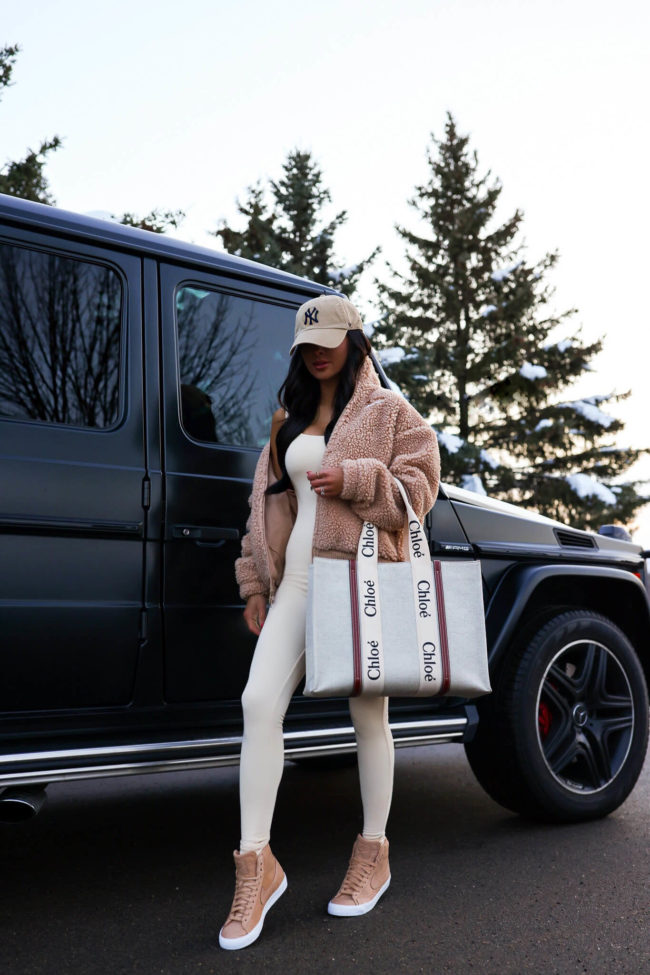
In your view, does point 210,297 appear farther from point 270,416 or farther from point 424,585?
point 424,585

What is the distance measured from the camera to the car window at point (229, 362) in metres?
3.12

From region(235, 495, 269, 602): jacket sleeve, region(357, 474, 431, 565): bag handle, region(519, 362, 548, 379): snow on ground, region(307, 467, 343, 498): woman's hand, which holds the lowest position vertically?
region(235, 495, 269, 602): jacket sleeve

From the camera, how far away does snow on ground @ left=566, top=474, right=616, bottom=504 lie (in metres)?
22.0

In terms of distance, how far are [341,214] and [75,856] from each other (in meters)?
18.9

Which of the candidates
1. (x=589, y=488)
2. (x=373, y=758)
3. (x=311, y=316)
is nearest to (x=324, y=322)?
(x=311, y=316)

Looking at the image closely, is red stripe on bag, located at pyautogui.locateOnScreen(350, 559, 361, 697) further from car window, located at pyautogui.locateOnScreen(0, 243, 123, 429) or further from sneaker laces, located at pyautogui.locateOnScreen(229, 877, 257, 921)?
car window, located at pyautogui.locateOnScreen(0, 243, 123, 429)

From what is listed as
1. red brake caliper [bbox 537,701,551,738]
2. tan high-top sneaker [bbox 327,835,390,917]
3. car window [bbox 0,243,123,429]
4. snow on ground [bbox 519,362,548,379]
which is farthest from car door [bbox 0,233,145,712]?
snow on ground [bbox 519,362,548,379]

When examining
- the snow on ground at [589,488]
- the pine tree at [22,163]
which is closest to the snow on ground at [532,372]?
the snow on ground at [589,488]

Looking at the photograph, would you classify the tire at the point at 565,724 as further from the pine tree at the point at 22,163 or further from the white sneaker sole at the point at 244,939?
the pine tree at the point at 22,163

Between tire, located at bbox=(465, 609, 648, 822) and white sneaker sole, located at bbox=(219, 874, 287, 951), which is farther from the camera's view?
tire, located at bbox=(465, 609, 648, 822)

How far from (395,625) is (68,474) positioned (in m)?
1.05

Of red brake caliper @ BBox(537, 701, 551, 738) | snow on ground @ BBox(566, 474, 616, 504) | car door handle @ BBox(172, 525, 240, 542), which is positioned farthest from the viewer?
snow on ground @ BBox(566, 474, 616, 504)

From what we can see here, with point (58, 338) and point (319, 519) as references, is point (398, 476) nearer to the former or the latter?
point (319, 519)

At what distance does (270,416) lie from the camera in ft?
10.9
